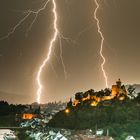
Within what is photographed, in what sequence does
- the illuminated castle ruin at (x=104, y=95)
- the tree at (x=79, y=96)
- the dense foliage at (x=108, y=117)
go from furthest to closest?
the tree at (x=79, y=96) < the illuminated castle ruin at (x=104, y=95) < the dense foliage at (x=108, y=117)

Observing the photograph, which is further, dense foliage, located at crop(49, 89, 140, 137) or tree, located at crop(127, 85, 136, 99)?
tree, located at crop(127, 85, 136, 99)

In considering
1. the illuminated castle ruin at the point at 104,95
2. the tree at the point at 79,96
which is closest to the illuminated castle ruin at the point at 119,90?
the illuminated castle ruin at the point at 104,95

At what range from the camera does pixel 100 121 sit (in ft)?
233

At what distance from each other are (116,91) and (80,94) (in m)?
9.86

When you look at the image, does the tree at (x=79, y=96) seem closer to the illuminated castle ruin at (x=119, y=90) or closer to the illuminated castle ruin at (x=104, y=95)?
the illuminated castle ruin at (x=104, y=95)

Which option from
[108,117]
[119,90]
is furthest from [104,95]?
[108,117]

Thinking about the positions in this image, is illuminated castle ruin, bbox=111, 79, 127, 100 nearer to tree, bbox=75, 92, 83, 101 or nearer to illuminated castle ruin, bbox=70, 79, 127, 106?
illuminated castle ruin, bbox=70, 79, 127, 106

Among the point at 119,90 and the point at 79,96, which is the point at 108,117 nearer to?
the point at 119,90

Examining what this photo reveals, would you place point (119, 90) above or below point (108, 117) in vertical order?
above

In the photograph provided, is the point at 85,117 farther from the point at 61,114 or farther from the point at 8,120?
the point at 8,120

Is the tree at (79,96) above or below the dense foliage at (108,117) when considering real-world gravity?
above

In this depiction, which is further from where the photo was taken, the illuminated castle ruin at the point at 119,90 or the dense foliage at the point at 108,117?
the illuminated castle ruin at the point at 119,90

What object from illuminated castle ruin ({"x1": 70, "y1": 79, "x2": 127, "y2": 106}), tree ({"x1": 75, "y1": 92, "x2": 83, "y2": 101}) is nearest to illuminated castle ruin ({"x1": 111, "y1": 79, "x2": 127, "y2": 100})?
illuminated castle ruin ({"x1": 70, "y1": 79, "x2": 127, "y2": 106})

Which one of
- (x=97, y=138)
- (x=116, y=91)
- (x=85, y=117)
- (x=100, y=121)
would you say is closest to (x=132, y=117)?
(x=100, y=121)
